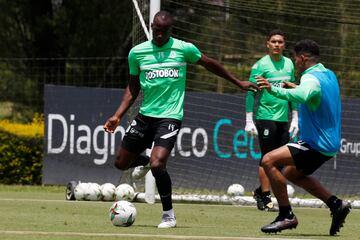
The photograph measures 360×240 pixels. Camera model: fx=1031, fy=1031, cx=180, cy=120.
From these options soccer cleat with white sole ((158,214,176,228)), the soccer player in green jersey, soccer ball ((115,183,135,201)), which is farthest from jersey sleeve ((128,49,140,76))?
soccer ball ((115,183,135,201))

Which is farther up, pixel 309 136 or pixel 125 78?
pixel 309 136

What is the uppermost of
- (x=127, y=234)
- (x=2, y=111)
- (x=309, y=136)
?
(x=309, y=136)

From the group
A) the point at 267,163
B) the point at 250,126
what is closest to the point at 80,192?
the point at 250,126

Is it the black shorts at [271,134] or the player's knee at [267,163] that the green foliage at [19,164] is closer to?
the black shorts at [271,134]

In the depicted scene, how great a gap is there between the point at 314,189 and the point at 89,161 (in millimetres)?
9360

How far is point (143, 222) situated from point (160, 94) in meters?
1.56

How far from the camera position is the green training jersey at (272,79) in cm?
1424

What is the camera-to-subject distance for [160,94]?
36.1 ft

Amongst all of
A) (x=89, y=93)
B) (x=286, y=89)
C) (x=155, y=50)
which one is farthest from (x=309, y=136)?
(x=89, y=93)

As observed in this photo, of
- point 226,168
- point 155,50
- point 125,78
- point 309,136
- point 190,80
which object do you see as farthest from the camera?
point 125,78

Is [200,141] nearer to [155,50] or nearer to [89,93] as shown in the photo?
[89,93]

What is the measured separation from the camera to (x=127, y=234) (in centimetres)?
954

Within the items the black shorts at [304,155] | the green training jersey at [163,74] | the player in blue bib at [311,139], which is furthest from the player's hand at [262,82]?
the green training jersey at [163,74]

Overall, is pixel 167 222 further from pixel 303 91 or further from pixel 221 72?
pixel 303 91
